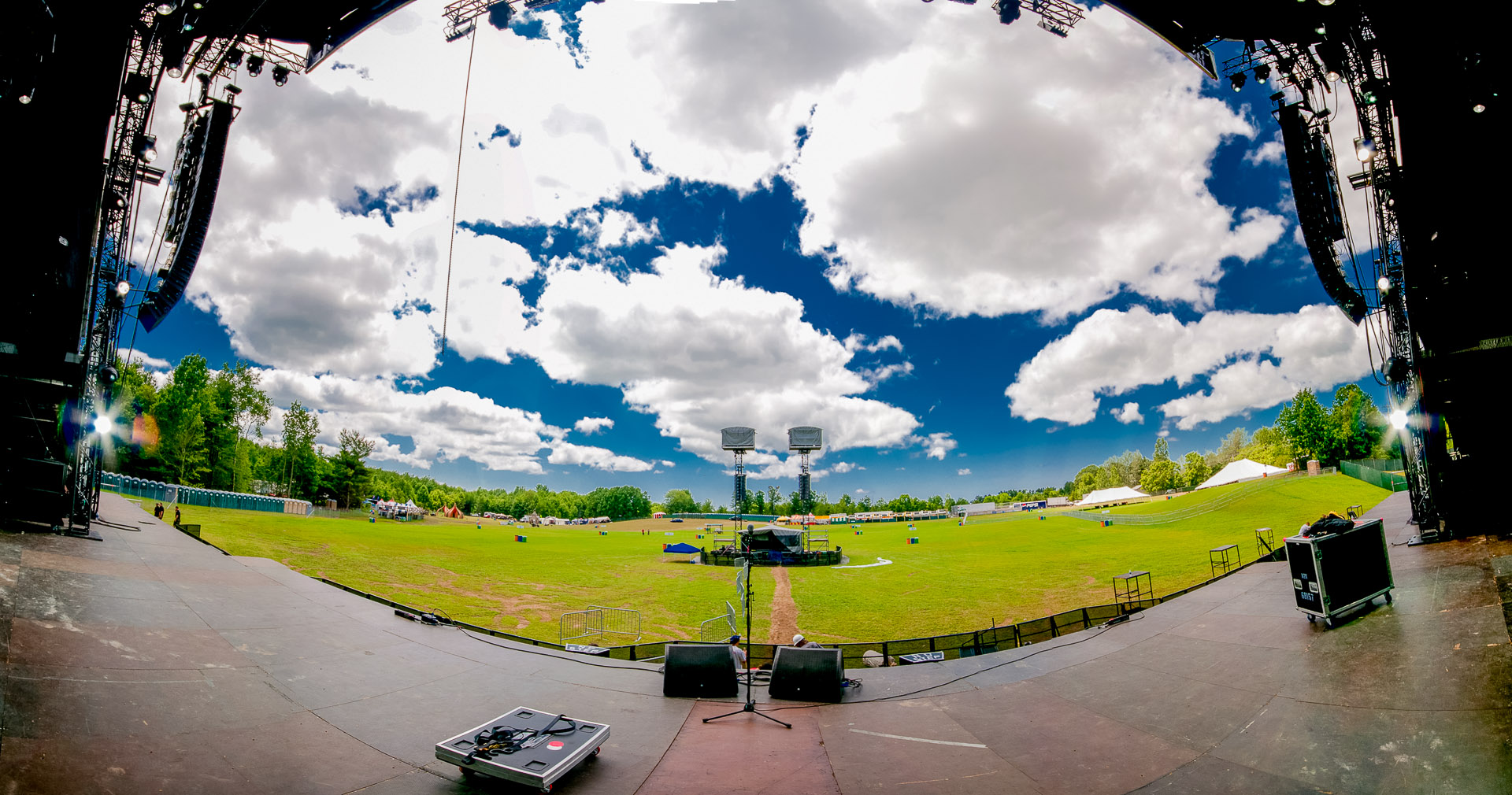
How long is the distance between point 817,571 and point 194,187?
35.6 meters

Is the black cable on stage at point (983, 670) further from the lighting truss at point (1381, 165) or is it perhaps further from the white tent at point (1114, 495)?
the white tent at point (1114, 495)

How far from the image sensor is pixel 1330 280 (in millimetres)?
14062

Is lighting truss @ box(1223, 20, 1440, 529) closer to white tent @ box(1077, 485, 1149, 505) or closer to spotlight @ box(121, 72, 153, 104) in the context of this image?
spotlight @ box(121, 72, 153, 104)

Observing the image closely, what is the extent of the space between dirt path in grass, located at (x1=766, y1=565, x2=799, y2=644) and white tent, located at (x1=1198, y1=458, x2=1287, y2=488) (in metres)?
63.4

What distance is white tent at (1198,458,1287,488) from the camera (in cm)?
6372

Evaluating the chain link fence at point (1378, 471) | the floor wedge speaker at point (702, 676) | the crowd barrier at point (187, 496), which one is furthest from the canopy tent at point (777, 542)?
the crowd barrier at point (187, 496)

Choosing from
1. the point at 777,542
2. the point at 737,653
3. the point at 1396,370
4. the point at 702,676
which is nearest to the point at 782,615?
the point at 737,653

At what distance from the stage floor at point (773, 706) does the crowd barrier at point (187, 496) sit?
44334 mm

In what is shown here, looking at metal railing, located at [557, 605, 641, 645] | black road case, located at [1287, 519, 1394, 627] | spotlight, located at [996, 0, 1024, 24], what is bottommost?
metal railing, located at [557, 605, 641, 645]

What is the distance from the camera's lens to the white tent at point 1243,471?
63719mm

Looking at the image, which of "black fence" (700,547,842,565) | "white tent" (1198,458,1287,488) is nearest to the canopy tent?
"black fence" (700,547,842,565)

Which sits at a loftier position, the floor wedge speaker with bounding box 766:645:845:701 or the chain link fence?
the chain link fence

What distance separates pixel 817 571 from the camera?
38.1 m

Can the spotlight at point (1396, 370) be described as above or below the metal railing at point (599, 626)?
above
